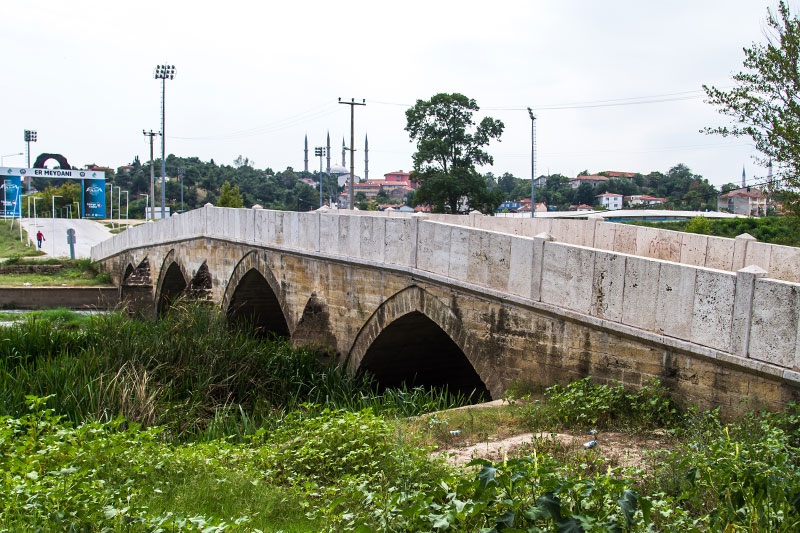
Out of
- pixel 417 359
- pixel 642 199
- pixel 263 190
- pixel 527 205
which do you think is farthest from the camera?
pixel 263 190

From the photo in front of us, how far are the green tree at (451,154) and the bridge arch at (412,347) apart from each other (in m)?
19.8

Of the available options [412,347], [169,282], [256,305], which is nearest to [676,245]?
[412,347]

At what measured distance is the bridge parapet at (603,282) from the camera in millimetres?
5477

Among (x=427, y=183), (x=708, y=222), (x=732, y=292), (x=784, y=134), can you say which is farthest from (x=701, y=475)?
(x=427, y=183)

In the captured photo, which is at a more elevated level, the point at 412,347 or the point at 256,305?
the point at 412,347

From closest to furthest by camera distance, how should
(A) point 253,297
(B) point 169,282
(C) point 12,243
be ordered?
(A) point 253,297
(B) point 169,282
(C) point 12,243

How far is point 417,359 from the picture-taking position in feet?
39.7

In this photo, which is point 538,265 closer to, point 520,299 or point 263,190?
point 520,299

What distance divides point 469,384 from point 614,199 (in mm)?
41166

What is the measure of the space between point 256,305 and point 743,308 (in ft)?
43.3

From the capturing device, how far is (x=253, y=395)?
10500 millimetres

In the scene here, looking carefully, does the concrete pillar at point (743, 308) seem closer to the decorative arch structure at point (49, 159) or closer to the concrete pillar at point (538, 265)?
the concrete pillar at point (538, 265)

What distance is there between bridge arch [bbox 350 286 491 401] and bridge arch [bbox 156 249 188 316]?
1098 centimetres

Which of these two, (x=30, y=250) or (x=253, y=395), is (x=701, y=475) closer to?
(x=253, y=395)
